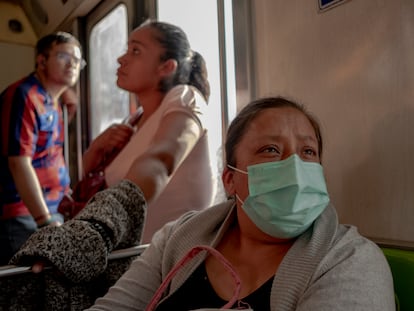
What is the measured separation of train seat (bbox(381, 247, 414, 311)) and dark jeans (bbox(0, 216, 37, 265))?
7.17ft

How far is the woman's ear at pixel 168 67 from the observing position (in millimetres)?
1731

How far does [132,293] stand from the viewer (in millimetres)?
1019

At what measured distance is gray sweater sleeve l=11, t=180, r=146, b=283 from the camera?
1054 mm

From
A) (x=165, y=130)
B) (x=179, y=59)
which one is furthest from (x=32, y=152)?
(x=165, y=130)

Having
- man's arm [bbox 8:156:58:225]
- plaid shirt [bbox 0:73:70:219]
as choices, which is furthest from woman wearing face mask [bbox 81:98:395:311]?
plaid shirt [bbox 0:73:70:219]

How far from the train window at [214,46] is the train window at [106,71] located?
2.35 ft

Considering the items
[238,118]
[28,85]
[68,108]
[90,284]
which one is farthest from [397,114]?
[68,108]

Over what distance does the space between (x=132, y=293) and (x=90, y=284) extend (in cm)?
19

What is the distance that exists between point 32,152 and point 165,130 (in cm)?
146

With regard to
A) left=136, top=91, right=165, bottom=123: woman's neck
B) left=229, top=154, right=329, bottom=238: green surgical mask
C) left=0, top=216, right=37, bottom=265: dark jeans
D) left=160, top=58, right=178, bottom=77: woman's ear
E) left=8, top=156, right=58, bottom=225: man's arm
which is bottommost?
left=0, top=216, right=37, bottom=265: dark jeans

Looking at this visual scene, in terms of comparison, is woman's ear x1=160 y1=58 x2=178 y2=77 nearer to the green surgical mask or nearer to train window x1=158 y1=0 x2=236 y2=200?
train window x1=158 y1=0 x2=236 y2=200

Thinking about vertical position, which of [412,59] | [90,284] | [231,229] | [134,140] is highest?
[412,59]

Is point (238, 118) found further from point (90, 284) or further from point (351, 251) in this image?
point (90, 284)

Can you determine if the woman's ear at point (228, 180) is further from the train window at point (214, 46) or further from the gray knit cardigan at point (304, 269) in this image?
the train window at point (214, 46)
